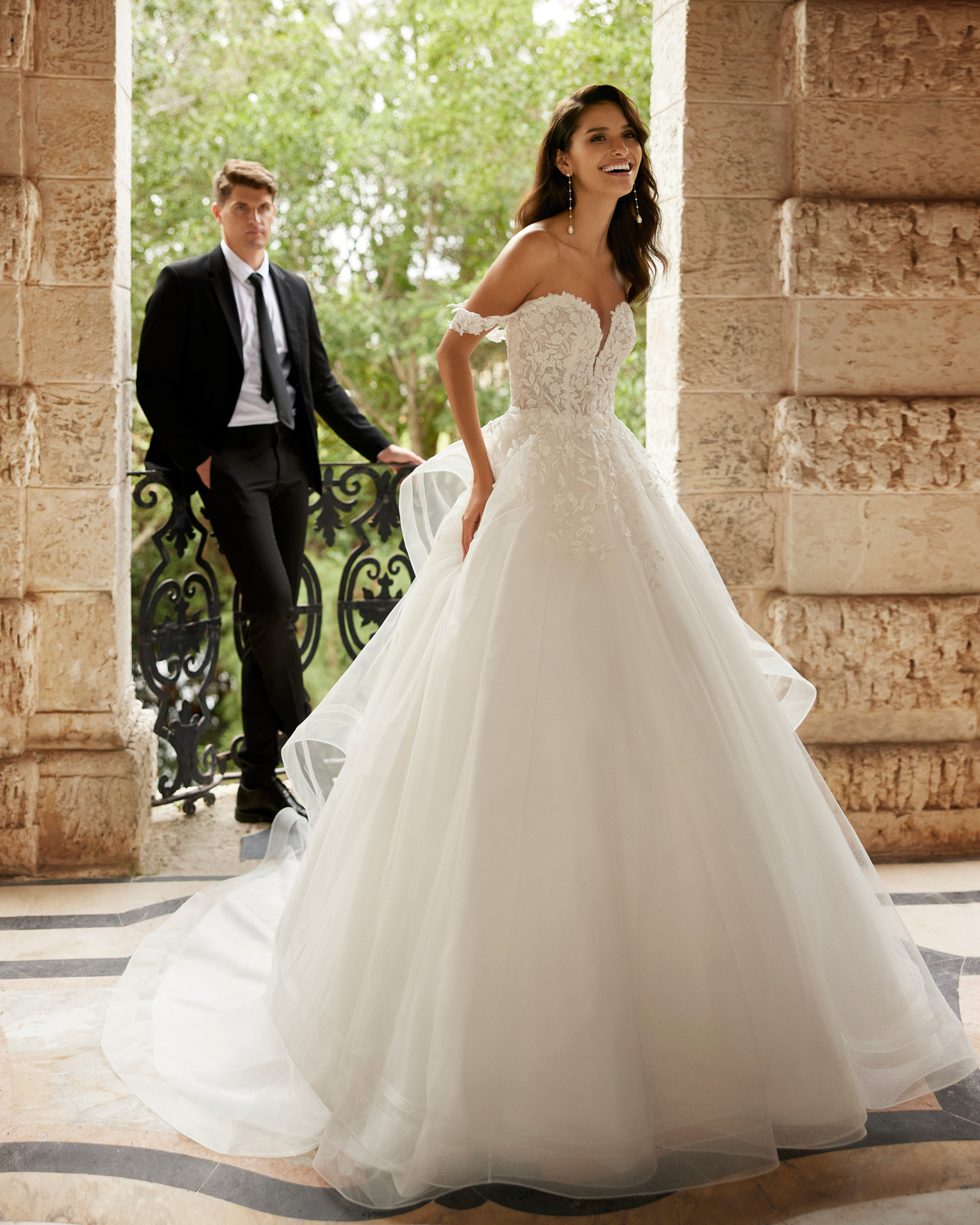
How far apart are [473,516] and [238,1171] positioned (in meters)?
1.21

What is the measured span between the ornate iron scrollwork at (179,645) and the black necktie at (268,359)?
1.38 ft

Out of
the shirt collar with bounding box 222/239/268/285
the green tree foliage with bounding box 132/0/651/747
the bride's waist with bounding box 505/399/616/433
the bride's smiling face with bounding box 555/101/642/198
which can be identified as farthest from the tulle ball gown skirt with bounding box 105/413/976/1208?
the green tree foliage with bounding box 132/0/651/747

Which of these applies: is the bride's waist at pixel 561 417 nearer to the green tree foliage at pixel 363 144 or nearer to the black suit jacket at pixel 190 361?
the black suit jacket at pixel 190 361

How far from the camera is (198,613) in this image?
11.8ft

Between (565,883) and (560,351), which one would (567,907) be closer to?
(565,883)

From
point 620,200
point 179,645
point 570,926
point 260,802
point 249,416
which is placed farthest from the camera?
point 179,645

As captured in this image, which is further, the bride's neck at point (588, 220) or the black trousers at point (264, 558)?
the black trousers at point (264, 558)

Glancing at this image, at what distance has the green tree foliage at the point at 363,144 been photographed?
8.38 meters

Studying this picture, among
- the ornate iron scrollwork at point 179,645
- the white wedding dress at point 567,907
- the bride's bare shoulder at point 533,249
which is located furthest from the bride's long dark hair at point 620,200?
the ornate iron scrollwork at point 179,645

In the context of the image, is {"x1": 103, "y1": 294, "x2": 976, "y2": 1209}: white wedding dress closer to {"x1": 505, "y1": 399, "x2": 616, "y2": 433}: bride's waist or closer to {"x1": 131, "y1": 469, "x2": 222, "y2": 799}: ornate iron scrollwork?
{"x1": 505, "y1": 399, "x2": 616, "y2": 433}: bride's waist

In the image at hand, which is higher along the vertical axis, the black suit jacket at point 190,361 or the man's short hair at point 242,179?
the man's short hair at point 242,179

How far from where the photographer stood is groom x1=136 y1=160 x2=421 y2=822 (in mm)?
3062

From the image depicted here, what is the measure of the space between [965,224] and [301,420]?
2.11m

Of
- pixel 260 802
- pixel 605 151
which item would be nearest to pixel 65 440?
pixel 260 802
